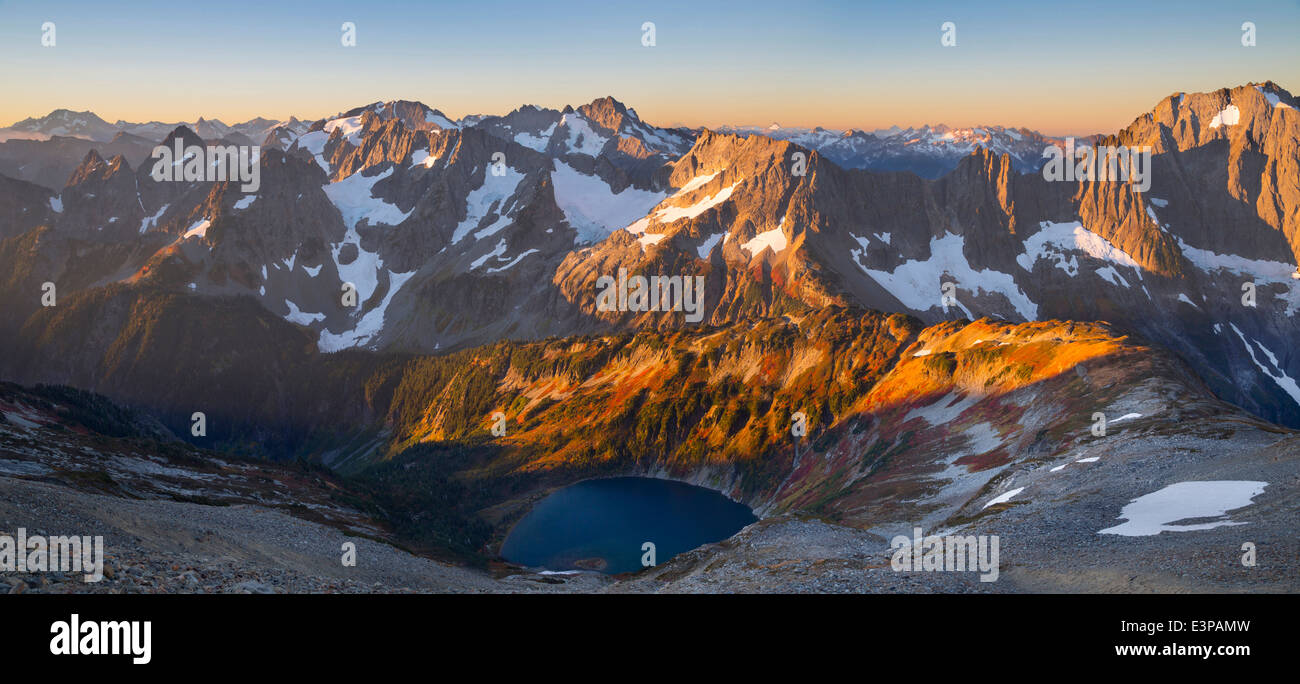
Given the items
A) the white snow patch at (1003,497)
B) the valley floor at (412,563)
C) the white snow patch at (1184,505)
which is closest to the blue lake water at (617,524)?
the white snow patch at (1003,497)

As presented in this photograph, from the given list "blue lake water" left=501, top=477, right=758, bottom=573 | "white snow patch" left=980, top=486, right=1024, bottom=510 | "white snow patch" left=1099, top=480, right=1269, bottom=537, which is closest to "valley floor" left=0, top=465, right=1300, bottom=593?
"white snow patch" left=1099, top=480, right=1269, bottom=537

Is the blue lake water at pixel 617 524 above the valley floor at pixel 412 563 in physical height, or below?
below

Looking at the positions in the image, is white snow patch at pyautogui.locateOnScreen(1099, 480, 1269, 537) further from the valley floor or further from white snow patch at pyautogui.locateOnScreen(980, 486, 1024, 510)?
white snow patch at pyautogui.locateOnScreen(980, 486, 1024, 510)

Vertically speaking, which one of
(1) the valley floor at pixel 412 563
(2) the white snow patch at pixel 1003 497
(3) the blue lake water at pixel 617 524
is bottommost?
(3) the blue lake water at pixel 617 524

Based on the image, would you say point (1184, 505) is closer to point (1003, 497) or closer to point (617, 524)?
point (1003, 497)

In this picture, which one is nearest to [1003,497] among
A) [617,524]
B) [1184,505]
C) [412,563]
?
[1184,505]

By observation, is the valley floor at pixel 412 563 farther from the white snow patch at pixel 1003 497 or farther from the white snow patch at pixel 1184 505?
the white snow patch at pixel 1003 497

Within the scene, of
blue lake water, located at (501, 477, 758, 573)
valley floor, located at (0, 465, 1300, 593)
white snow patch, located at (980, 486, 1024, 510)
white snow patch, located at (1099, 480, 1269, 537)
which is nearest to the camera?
valley floor, located at (0, 465, 1300, 593)

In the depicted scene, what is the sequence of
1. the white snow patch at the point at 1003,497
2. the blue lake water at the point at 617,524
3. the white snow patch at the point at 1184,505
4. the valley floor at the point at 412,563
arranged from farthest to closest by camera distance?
1. the blue lake water at the point at 617,524
2. the white snow patch at the point at 1003,497
3. the white snow patch at the point at 1184,505
4. the valley floor at the point at 412,563

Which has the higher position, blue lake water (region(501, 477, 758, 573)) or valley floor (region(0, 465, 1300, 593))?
valley floor (region(0, 465, 1300, 593))
